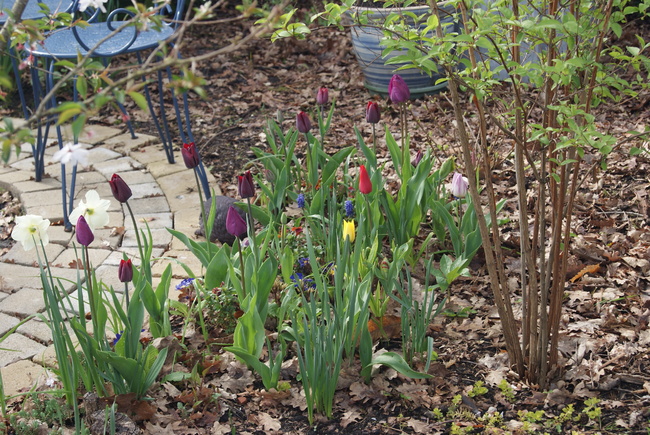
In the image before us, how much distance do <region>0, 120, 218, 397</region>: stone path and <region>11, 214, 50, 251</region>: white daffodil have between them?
1.49ft

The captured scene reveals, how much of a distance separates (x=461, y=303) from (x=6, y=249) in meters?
2.19

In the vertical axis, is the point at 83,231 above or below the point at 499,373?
above

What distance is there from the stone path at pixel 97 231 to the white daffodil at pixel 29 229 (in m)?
0.46

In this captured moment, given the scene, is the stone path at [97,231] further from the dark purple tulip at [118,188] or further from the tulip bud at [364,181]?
the tulip bud at [364,181]

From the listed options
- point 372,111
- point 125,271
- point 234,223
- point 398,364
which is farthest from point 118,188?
point 372,111

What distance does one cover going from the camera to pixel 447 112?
4.59 meters

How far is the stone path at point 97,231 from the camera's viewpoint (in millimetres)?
2484

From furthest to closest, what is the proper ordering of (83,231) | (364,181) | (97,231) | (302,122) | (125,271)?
(97,231), (302,122), (364,181), (125,271), (83,231)

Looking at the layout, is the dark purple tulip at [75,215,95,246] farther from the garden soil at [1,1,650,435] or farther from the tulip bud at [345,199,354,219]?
the tulip bud at [345,199,354,219]

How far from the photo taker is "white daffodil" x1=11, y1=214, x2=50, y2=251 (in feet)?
6.17

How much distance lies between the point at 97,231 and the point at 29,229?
Answer: 4.98 feet

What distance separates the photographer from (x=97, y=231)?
11.1 ft

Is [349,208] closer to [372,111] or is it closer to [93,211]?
[372,111]

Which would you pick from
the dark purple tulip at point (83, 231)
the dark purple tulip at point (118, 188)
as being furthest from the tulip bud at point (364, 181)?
the dark purple tulip at point (83, 231)
